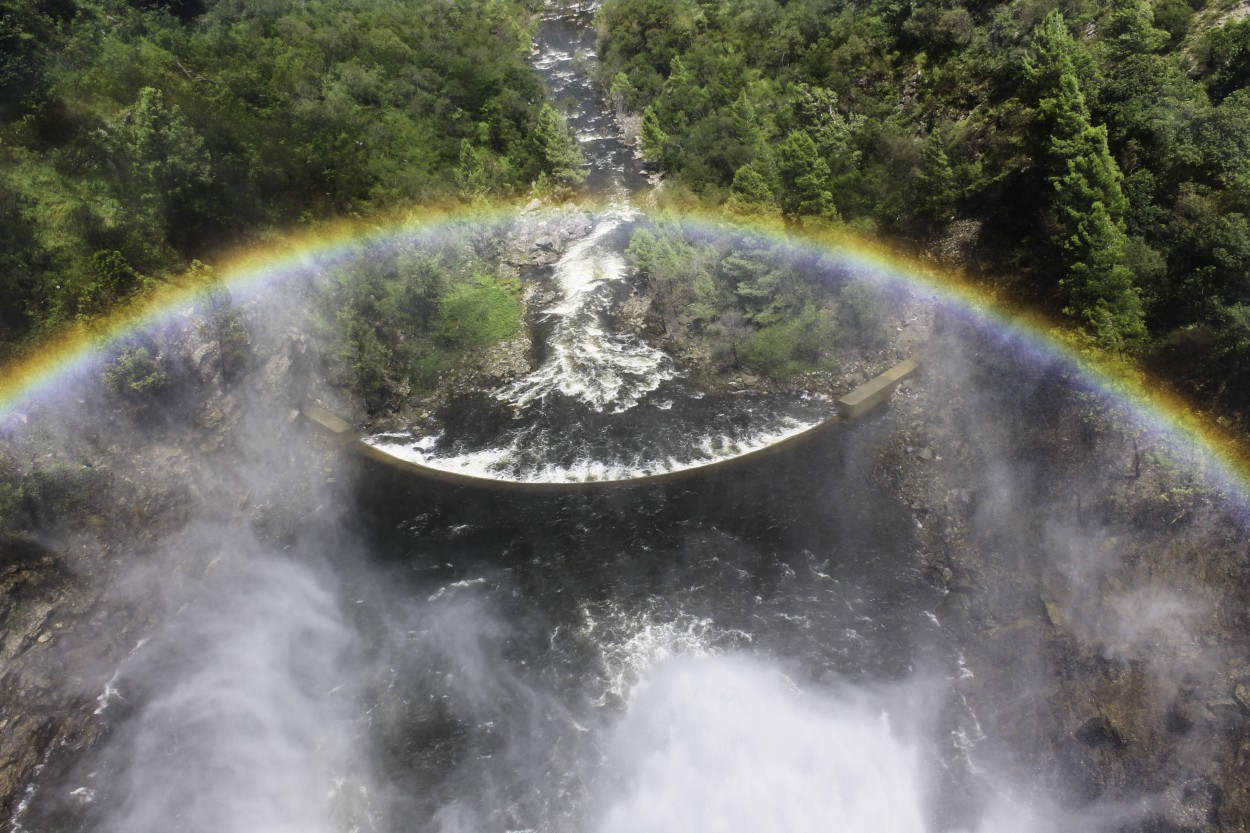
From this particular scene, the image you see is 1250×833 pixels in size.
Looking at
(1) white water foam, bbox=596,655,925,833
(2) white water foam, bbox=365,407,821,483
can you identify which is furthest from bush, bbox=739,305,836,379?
(1) white water foam, bbox=596,655,925,833

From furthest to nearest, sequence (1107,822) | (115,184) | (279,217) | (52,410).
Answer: (279,217) < (115,184) < (52,410) < (1107,822)

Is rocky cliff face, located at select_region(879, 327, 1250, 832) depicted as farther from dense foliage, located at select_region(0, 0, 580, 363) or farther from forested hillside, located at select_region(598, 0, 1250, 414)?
dense foliage, located at select_region(0, 0, 580, 363)

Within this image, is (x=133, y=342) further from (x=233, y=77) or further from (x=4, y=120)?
(x=233, y=77)

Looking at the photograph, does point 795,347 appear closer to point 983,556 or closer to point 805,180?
point 805,180

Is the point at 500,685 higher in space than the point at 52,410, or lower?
lower

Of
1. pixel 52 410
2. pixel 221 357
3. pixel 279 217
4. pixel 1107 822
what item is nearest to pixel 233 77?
pixel 279 217

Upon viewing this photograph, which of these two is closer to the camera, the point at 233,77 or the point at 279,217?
the point at 279,217

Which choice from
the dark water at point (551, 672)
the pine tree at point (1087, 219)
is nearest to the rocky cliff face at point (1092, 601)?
the dark water at point (551, 672)
